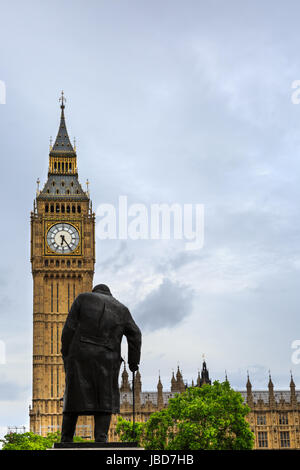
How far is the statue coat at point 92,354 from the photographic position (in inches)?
712

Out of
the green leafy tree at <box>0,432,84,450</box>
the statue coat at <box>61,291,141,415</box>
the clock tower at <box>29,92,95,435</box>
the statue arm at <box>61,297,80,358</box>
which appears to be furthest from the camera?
the clock tower at <box>29,92,95,435</box>

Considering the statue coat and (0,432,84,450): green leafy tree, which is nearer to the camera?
the statue coat

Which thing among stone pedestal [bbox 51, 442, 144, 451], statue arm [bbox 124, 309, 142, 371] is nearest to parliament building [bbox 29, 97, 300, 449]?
statue arm [bbox 124, 309, 142, 371]

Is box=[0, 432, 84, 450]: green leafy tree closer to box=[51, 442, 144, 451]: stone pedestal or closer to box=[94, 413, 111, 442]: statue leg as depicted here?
box=[94, 413, 111, 442]: statue leg

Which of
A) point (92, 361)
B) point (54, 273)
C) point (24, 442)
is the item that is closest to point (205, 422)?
point (24, 442)

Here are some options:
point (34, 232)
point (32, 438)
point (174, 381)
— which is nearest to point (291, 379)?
point (174, 381)

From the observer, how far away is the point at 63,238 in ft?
370

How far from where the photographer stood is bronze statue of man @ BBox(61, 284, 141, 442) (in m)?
18.1

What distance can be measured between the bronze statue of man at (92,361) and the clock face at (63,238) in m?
93.7

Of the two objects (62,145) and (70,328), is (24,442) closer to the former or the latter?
(70,328)

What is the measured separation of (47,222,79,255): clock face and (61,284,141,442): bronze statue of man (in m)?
93.7

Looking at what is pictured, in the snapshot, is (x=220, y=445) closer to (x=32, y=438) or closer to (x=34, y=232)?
(x=32, y=438)

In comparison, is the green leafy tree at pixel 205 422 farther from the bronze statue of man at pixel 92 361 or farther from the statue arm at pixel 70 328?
the statue arm at pixel 70 328
